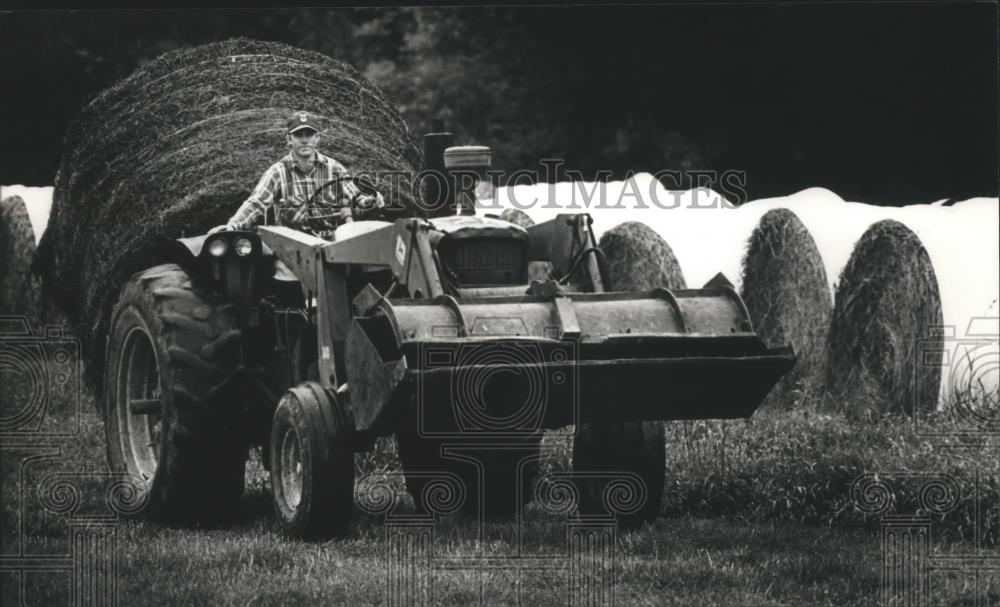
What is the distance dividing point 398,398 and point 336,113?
462 centimetres

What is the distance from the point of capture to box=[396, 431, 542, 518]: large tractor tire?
10016mm

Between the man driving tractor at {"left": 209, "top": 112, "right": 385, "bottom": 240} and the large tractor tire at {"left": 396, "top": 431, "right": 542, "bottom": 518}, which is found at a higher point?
the man driving tractor at {"left": 209, "top": 112, "right": 385, "bottom": 240}

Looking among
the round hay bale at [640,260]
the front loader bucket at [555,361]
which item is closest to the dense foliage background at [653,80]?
the round hay bale at [640,260]

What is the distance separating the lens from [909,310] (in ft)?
38.3

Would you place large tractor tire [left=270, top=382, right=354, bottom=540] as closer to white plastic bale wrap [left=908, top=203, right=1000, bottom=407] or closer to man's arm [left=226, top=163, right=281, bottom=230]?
man's arm [left=226, top=163, right=281, bottom=230]

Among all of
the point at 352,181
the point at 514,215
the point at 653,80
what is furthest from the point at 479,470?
the point at 653,80

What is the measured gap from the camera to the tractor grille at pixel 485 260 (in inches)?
341

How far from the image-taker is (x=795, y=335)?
12133 mm

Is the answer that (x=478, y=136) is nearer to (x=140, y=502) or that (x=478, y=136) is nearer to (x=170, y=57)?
(x=170, y=57)

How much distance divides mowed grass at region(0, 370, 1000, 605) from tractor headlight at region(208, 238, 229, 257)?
1504 millimetres

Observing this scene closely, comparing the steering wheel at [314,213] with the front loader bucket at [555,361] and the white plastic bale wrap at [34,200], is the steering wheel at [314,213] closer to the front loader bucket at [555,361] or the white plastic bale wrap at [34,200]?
the front loader bucket at [555,361]

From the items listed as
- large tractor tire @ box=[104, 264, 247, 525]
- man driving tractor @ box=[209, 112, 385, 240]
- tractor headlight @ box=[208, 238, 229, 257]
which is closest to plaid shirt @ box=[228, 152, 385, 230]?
man driving tractor @ box=[209, 112, 385, 240]

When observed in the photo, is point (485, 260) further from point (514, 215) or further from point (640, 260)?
point (640, 260)

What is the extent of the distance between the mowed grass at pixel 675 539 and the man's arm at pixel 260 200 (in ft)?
5.53
